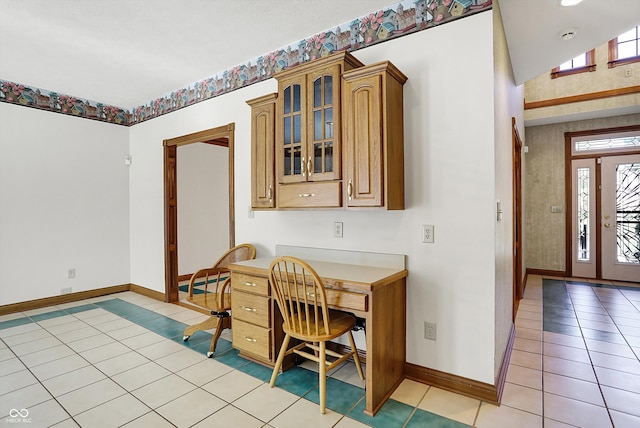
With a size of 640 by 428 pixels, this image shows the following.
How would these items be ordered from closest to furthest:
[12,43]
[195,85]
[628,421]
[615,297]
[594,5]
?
[628,421] < [594,5] < [12,43] < [195,85] < [615,297]

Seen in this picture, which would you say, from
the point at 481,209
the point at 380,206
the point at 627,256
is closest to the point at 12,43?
the point at 380,206

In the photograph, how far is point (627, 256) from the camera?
5.48 meters

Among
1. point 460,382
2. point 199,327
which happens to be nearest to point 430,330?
point 460,382

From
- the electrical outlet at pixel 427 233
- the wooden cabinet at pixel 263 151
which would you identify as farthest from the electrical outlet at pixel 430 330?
the wooden cabinet at pixel 263 151

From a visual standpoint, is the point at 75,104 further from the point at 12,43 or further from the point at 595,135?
the point at 595,135

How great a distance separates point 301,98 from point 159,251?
3.27 m

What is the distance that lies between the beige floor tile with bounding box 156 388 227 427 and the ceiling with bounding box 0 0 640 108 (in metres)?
2.85

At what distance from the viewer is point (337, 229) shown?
2877 millimetres

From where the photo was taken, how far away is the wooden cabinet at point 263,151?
286 cm

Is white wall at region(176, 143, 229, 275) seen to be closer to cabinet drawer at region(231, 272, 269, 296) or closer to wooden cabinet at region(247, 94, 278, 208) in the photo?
wooden cabinet at region(247, 94, 278, 208)

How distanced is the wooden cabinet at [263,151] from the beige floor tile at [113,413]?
1.68 meters

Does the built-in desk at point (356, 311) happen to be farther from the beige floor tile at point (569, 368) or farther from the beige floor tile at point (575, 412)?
the beige floor tile at point (569, 368)

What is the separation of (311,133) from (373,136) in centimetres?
53

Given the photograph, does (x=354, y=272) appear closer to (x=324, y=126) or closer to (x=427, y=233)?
(x=427, y=233)
